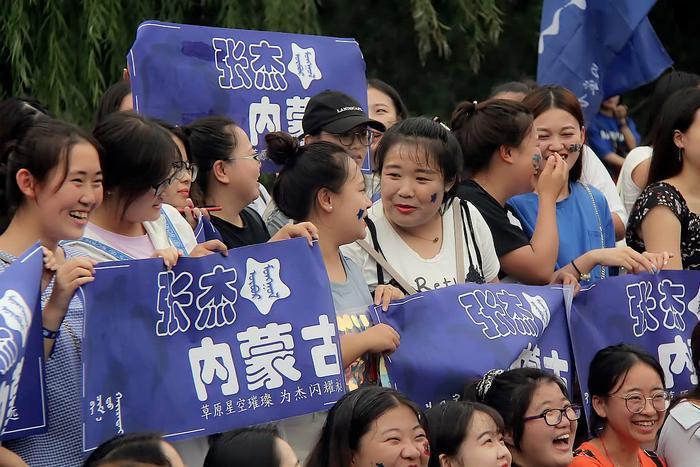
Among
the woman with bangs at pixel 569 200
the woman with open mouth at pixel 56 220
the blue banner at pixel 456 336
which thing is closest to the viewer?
the woman with open mouth at pixel 56 220

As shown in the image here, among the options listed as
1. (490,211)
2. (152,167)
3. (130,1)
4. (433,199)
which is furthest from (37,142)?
(130,1)

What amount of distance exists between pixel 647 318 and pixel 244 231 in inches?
65.9

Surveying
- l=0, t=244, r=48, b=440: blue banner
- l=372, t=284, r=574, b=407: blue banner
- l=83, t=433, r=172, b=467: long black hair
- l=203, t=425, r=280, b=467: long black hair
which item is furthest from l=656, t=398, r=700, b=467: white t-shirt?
l=0, t=244, r=48, b=440: blue banner

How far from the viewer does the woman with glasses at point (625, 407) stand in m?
4.93

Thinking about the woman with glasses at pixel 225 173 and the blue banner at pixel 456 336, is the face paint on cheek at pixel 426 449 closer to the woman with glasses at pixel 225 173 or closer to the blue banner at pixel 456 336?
the blue banner at pixel 456 336

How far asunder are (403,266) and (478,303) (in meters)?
0.31

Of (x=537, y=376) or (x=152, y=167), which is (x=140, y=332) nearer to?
(x=152, y=167)

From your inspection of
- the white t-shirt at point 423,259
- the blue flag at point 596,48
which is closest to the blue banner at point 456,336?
the white t-shirt at point 423,259

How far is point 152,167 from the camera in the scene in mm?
4242

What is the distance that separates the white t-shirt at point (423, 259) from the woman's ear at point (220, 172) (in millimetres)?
538

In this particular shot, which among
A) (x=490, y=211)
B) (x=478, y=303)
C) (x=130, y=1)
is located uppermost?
(x=130, y=1)

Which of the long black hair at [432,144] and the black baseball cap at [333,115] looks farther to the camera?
the black baseball cap at [333,115]

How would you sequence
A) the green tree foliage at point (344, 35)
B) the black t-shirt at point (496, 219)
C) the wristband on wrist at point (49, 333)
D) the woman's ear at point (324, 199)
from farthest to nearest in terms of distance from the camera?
the green tree foliage at point (344, 35) → the black t-shirt at point (496, 219) → the woman's ear at point (324, 199) → the wristband on wrist at point (49, 333)

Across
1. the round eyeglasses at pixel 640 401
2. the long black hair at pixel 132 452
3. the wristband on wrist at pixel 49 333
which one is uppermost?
the wristband on wrist at pixel 49 333
